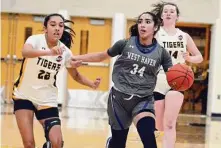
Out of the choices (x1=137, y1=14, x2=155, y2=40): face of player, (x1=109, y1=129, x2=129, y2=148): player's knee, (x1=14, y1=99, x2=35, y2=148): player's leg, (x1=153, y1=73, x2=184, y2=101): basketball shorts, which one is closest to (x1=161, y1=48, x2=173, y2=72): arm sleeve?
(x1=137, y1=14, x2=155, y2=40): face of player

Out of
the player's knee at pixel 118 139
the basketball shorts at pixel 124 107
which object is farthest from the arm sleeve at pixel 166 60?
the player's knee at pixel 118 139

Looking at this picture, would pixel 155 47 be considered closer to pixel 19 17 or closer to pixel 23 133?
pixel 23 133

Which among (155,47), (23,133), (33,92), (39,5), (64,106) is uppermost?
(39,5)

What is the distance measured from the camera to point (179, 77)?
527 centimetres

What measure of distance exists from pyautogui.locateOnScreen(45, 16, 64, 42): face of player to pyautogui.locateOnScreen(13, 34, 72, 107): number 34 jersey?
0.13 m

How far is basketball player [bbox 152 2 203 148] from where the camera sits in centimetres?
624

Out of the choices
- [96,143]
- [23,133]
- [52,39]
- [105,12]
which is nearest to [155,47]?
[52,39]

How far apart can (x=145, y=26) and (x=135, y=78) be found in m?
0.53

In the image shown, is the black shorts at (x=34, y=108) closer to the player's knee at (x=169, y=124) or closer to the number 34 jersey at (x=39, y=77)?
the number 34 jersey at (x=39, y=77)

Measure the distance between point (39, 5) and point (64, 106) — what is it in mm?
3130

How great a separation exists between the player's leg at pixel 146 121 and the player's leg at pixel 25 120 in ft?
3.46

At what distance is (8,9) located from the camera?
15789 millimetres

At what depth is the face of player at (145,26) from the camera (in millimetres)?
5160

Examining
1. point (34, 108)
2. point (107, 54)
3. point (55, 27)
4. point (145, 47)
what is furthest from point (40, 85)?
point (145, 47)
